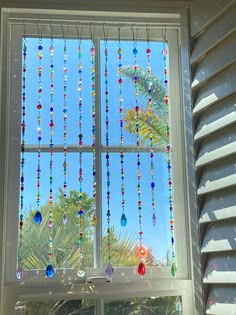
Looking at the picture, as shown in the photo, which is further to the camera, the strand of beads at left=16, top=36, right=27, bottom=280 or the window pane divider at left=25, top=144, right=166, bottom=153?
the window pane divider at left=25, top=144, right=166, bottom=153

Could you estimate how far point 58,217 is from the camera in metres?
1.63

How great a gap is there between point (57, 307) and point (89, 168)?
0.47 meters

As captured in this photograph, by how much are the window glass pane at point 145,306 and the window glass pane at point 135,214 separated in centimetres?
12

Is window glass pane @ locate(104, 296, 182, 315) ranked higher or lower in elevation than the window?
lower

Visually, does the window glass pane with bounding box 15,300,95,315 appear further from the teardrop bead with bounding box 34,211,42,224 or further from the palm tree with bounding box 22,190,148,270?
the teardrop bead with bounding box 34,211,42,224

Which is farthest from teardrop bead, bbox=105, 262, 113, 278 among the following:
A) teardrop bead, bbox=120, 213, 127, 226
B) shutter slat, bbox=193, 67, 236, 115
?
shutter slat, bbox=193, 67, 236, 115

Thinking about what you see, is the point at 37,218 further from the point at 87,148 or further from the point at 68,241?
the point at 87,148

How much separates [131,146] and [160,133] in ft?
0.39

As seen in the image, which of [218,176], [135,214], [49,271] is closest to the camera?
[218,176]

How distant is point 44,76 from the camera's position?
1.71 meters

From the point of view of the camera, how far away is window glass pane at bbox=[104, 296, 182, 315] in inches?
62.1

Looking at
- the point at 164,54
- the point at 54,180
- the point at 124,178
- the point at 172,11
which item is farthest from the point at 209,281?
the point at 172,11

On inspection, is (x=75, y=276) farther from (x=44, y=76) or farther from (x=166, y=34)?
(x=166, y=34)

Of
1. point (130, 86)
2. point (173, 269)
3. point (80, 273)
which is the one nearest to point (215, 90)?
point (130, 86)
